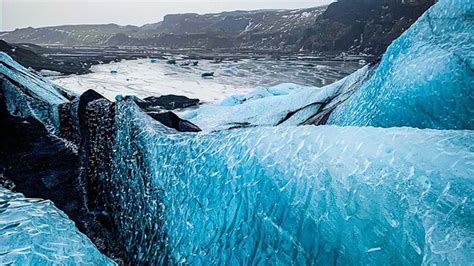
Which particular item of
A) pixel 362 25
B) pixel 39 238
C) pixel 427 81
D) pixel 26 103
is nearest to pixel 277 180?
pixel 39 238

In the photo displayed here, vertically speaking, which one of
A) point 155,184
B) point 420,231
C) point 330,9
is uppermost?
point 330,9

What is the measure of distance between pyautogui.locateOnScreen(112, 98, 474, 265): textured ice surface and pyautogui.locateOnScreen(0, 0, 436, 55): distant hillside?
46.0 m

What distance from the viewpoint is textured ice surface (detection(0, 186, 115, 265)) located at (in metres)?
1.38

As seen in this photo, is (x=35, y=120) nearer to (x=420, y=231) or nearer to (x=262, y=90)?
(x=420, y=231)

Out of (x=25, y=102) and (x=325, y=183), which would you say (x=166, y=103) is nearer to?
(x=25, y=102)

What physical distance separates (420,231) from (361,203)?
26 centimetres

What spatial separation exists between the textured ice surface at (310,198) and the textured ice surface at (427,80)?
1.22 m

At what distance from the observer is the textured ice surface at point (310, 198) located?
138 centimetres

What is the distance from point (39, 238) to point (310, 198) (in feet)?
4.24

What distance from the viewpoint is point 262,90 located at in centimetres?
1095

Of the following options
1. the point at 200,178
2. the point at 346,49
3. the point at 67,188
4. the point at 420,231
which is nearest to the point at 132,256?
the point at 200,178

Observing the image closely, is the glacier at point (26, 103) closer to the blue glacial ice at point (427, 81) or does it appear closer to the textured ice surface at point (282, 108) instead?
the textured ice surface at point (282, 108)

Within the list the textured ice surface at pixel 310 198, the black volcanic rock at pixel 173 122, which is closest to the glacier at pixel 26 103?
the black volcanic rock at pixel 173 122

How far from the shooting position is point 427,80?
2818mm
